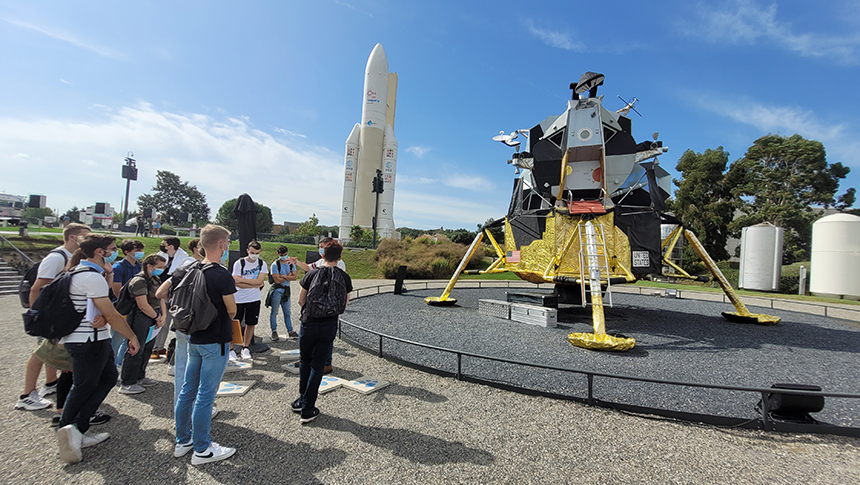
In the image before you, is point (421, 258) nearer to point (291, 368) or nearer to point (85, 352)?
point (291, 368)

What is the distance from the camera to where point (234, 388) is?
4.75 m

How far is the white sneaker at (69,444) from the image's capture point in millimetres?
3010

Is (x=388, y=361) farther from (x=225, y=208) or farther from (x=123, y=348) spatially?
(x=225, y=208)

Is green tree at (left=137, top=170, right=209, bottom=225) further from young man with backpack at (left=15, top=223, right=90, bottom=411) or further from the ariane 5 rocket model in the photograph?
young man with backpack at (left=15, top=223, right=90, bottom=411)

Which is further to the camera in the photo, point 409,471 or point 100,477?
point 409,471

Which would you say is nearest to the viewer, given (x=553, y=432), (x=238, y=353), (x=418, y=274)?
(x=553, y=432)

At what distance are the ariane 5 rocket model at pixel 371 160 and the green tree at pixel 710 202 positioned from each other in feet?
96.3

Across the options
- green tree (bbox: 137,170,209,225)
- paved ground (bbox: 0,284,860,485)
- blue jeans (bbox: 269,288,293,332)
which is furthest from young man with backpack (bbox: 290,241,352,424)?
green tree (bbox: 137,170,209,225)

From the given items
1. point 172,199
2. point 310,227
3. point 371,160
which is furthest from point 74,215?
point 371,160

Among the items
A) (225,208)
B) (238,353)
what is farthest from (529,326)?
(225,208)

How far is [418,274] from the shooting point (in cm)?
2636

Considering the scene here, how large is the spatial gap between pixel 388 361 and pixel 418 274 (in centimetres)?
2013

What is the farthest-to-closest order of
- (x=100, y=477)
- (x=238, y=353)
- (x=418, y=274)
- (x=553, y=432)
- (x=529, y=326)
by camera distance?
(x=418, y=274)
(x=529, y=326)
(x=238, y=353)
(x=553, y=432)
(x=100, y=477)

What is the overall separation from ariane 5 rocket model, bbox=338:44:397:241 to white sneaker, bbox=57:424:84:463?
36.7m
